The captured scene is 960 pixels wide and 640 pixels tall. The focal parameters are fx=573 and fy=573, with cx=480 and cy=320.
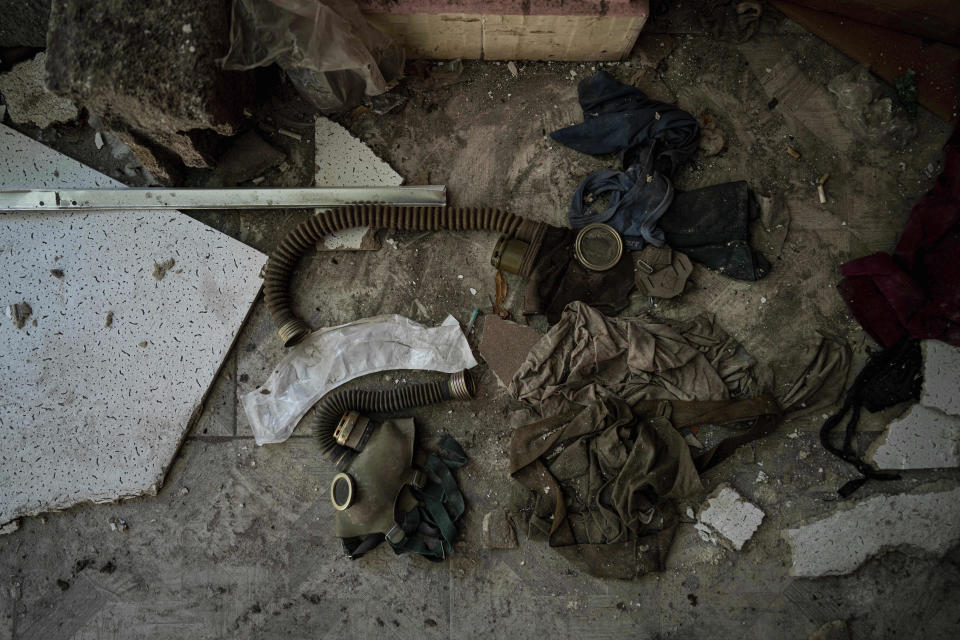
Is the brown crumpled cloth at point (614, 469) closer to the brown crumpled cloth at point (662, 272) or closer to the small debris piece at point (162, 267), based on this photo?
the brown crumpled cloth at point (662, 272)

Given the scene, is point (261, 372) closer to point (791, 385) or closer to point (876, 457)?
point (791, 385)

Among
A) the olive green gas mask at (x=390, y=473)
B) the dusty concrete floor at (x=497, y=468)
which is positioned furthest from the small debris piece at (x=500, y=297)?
the olive green gas mask at (x=390, y=473)

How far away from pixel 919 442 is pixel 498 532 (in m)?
2.13

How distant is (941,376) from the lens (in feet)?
9.17

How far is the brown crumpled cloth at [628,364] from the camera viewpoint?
282 centimetres

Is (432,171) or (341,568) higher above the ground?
(432,171)

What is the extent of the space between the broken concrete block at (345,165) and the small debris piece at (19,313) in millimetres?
1631

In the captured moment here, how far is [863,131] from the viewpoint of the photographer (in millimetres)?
2996

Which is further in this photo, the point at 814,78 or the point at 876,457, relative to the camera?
the point at 814,78

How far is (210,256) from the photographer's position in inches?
119

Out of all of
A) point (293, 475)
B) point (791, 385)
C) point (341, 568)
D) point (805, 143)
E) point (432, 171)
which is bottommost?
point (341, 568)

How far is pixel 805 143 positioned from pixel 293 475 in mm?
3187

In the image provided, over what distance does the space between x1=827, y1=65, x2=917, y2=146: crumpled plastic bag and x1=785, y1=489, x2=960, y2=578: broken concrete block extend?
1.83 metres

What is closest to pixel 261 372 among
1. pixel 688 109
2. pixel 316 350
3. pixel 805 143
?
pixel 316 350
